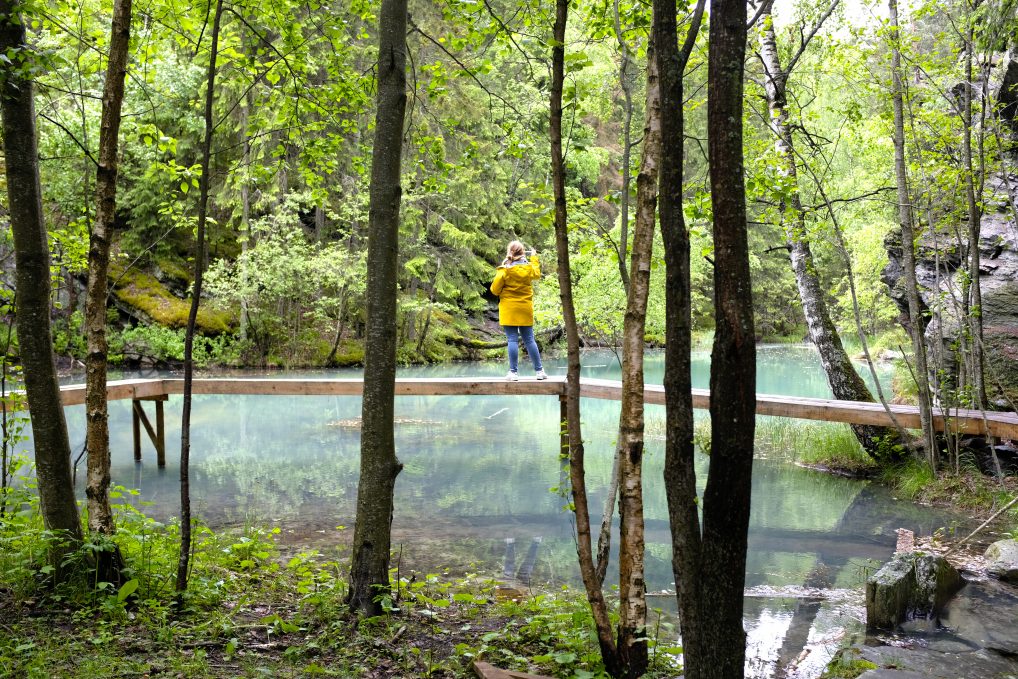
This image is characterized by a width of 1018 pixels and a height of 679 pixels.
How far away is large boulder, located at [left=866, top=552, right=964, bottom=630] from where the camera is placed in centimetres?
451

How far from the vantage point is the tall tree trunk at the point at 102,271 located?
3.67 m

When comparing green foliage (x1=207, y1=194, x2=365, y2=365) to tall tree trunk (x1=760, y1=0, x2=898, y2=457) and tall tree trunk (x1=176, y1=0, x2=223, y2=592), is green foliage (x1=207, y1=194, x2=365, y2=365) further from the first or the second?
tall tree trunk (x1=176, y1=0, x2=223, y2=592)

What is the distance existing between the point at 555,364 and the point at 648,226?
21.2 meters

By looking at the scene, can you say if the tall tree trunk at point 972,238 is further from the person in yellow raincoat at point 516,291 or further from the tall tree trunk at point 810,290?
the person in yellow raincoat at point 516,291

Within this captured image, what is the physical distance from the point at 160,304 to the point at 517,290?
595 inches

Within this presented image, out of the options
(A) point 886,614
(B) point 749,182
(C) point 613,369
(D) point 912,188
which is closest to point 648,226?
(B) point 749,182

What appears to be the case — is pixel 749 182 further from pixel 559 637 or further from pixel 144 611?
pixel 144 611

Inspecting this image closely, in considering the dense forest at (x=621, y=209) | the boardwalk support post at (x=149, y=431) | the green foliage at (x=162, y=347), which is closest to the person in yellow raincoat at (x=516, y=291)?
the dense forest at (x=621, y=209)

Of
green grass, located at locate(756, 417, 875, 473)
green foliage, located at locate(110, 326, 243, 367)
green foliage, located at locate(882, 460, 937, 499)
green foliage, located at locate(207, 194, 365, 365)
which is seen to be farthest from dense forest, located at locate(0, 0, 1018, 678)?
green foliage, located at locate(110, 326, 243, 367)

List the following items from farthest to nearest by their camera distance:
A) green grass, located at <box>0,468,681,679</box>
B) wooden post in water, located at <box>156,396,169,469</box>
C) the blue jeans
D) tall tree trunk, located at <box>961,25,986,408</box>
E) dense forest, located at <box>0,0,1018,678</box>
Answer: wooden post in water, located at <box>156,396,169,469</box> < the blue jeans < tall tree trunk, located at <box>961,25,986,408</box> < green grass, located at <box>0,468,681,679</box> < dense forest, located at <box>0,0,1018,678</box>

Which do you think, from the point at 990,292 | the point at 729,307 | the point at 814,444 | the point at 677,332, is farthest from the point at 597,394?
the point at 729,307

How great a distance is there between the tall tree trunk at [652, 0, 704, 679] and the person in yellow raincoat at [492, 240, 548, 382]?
6.58 metres

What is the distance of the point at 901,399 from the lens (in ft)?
39.2

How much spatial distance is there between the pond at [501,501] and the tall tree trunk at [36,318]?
2.54m
